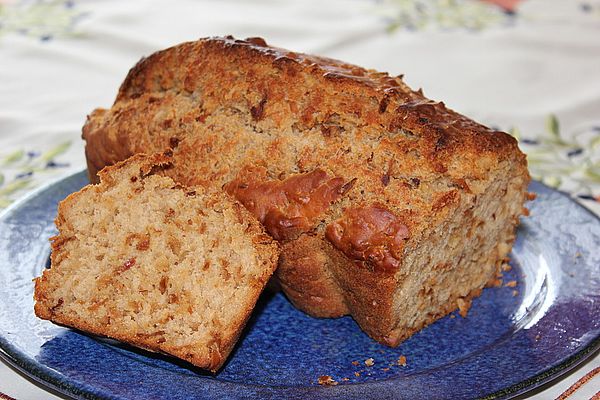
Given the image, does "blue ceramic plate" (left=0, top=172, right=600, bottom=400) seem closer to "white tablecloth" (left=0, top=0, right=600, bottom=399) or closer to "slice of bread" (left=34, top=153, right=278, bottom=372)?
"slice of bread" (left=34, top=153, right=278, bottom=372)

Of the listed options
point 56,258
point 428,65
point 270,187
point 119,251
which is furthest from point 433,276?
point 428,65

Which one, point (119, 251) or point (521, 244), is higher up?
point (119, 251)

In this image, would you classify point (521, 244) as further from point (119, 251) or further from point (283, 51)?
point (119, 251)

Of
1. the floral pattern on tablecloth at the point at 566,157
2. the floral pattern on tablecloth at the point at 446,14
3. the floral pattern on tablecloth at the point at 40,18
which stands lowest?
the floral pattern on tablecloth at the point at 566,157

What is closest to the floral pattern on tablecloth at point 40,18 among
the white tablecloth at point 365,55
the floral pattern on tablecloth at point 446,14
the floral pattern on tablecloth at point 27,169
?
the white tablecloth at point 365,55

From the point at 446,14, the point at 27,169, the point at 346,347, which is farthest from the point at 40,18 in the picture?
the point at 346,347

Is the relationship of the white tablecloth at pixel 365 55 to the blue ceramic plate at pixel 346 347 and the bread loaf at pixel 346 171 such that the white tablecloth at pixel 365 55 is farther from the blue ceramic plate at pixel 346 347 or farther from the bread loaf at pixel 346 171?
the bread loaf at pixel 346 171

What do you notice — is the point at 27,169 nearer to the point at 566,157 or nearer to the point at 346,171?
the point at 346,171
